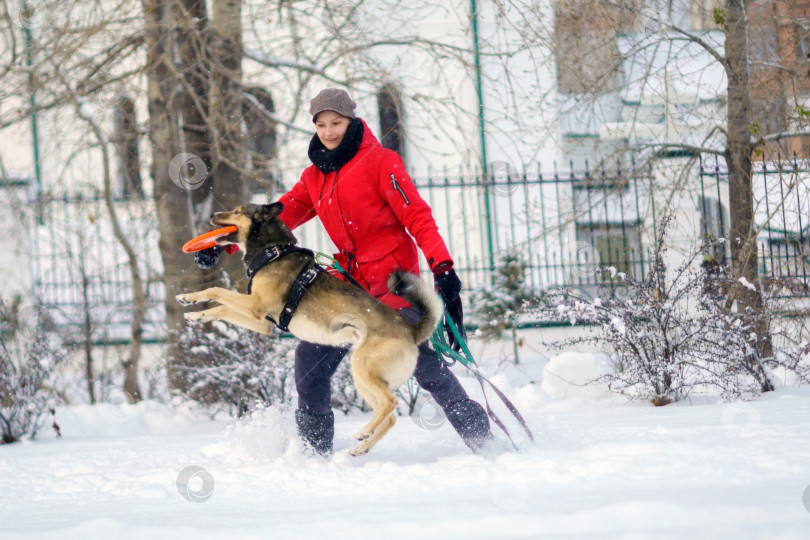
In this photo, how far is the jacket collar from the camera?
3.64 meters

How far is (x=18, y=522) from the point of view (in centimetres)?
316

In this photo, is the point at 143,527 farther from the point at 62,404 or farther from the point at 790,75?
the point at 790,75

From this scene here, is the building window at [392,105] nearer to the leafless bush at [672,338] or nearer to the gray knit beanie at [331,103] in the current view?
the leafless bush at [672,338]

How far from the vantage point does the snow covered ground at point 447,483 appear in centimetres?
256

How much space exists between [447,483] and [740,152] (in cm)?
535

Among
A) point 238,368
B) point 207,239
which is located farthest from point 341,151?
point 238,368

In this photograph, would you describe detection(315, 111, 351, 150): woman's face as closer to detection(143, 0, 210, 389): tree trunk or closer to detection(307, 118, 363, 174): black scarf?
detection(307, 118, 363, 174): black scarf

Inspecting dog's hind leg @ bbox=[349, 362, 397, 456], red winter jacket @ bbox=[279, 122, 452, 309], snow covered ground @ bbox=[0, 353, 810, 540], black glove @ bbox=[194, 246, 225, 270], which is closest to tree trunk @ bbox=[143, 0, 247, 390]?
snow covered ground @ bbox=[0, 353, 810, 540]

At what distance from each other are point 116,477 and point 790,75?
675cm

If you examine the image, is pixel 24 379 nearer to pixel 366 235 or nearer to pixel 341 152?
pixel 366 235

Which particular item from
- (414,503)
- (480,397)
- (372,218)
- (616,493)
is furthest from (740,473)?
(480,397)

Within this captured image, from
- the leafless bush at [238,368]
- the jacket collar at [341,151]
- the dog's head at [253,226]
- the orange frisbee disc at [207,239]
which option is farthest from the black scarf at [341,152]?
the leafless bush at [238,368]

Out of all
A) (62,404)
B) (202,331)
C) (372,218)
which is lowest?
(62,404)

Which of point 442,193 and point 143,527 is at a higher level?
point 442,193
